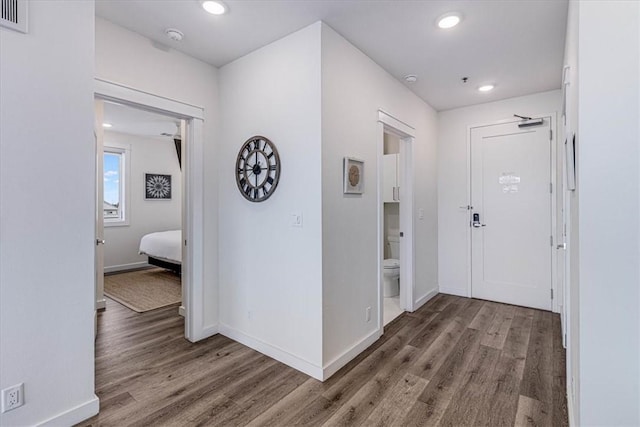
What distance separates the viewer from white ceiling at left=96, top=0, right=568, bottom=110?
205cm

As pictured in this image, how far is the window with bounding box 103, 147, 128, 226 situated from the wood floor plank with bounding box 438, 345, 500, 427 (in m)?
6.17

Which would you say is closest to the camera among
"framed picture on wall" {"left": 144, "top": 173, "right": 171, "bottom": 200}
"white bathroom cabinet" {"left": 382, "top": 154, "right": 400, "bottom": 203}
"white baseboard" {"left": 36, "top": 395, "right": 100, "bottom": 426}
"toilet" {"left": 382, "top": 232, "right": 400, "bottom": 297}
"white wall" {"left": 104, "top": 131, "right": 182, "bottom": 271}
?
"white baseboard" {"left": 36, "top": 395, "right": 100, "bottom": 426}

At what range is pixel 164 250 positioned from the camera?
515cm

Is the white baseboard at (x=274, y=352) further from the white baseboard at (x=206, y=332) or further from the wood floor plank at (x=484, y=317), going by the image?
the wood floor plank at (x=484, y=317)

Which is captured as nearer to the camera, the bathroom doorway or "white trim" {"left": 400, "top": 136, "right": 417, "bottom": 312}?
"white trim" {"left": 400, "top": 136, "right": 417, "bottom": 312}

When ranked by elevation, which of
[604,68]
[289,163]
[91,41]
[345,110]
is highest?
[91,41]

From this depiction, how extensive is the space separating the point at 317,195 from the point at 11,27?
1.85 metres

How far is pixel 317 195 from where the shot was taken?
2236 mm

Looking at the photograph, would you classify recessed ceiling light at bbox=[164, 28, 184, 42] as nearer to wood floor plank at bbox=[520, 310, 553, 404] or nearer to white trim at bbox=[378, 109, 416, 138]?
white trim at bbox=[378, 109, 416, 138]

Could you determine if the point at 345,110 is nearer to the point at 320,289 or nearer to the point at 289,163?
the point at 289,163

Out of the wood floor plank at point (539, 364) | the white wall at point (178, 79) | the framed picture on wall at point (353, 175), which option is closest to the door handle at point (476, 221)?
the wood floor plank at point (539, 364)

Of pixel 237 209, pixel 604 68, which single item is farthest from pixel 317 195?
pixel 604 68

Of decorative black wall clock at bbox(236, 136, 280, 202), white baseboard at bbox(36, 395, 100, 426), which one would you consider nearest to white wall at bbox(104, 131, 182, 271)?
decorative black wall clock at bbox(236, 136, 280, 202)

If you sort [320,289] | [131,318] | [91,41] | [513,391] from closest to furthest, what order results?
[91,41], [513,391], [320,289], [131,318]
